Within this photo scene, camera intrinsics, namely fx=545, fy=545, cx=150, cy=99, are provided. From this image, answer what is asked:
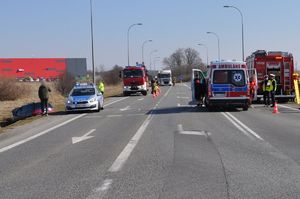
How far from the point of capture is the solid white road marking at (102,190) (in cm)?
734

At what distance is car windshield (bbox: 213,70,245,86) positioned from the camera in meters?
26.2

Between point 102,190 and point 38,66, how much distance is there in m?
143

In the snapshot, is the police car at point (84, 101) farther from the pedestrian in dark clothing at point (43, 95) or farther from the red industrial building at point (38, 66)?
the red industrial building at point (38, 66)

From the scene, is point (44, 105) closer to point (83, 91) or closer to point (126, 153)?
point (83, 91)

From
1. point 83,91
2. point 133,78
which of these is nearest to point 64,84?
point 133,78

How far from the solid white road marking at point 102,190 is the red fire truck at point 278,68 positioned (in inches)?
1023

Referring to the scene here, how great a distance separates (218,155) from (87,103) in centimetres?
1750

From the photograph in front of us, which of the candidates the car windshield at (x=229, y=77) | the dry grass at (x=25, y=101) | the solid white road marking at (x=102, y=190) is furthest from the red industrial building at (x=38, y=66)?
the solid white road marking at (x=102, y=190)

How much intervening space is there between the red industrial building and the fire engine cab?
118 m

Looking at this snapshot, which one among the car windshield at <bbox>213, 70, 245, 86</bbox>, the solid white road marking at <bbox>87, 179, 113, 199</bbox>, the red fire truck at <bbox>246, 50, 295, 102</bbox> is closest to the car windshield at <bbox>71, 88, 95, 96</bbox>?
the car windshield at <bbox>213, 70, 245, 86</bbox>

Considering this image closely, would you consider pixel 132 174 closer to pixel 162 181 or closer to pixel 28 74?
pixel 162 181

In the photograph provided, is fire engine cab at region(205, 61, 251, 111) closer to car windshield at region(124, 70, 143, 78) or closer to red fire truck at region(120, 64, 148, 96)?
red fire truck at region(120, 64, 148, 96)

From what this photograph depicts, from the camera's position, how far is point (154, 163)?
33.4 feet

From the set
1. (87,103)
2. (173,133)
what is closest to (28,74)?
(87,103)
